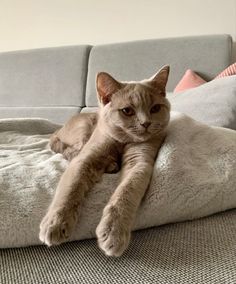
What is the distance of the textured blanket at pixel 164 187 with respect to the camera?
738 millimetres

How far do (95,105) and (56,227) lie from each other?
1705 millimetres

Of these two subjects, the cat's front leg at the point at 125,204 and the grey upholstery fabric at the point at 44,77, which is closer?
the cat's front leg at the point at 125,204

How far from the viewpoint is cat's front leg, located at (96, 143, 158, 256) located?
2.16 ft

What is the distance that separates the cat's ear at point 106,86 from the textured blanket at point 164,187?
0.70 feet

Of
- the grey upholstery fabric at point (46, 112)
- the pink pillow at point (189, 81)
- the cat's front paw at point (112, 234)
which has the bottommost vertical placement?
the grey upholstery fabric at point (46, 112)

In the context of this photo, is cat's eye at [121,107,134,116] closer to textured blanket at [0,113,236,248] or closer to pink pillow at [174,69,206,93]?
textured blanket at [0,113,236,248]

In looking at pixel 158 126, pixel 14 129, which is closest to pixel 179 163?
pixel 158 126

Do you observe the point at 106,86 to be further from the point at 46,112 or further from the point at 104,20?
the point at 104,20

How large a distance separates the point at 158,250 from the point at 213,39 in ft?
5.58

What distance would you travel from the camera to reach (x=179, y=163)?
0.85 metres

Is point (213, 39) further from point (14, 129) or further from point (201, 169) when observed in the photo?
point (201, 169)

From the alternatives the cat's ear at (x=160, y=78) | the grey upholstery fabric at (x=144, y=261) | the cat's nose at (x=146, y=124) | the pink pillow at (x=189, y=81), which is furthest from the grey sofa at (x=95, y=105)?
the cat's ear at (x=160, y=78)

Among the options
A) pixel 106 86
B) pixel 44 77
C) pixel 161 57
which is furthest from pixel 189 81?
pixel 44 77

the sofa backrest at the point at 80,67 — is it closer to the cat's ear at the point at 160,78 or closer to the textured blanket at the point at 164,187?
the cat's ear at the point at 160,78
